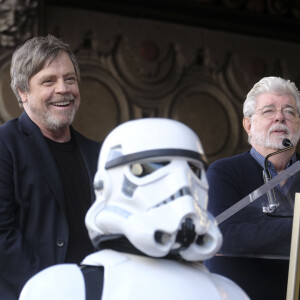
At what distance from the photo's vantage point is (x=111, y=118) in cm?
494

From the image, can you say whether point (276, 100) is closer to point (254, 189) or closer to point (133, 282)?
point (254, 189)

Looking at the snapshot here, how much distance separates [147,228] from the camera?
157cm

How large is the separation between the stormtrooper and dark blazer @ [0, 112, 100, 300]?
0.48 metres

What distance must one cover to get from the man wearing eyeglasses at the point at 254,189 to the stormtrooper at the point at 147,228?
0.49 metres

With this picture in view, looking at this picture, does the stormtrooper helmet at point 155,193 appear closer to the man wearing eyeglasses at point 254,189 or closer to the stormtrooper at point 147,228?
the stormtrooper at point 147,228

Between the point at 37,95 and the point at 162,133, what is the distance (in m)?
0.78

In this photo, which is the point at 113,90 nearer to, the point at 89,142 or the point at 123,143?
the point at 89,142

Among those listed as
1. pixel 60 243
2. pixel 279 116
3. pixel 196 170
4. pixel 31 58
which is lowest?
pixel 60 243

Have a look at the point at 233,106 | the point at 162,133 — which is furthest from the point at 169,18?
the point at 162,133

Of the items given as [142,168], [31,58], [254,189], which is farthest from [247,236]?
[31,58]

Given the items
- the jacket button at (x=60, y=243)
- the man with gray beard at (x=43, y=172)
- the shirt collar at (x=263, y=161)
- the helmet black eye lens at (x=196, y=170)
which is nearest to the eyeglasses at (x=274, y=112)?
the shirt collar at (x=263, y=161)

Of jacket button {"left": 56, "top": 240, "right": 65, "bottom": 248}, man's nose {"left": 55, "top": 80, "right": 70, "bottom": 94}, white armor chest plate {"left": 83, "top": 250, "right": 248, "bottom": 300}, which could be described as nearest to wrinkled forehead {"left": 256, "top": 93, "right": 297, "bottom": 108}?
man's nose {"left": 55, "top": 80, "right": 70, "bottom": 94}

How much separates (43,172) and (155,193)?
74 cm

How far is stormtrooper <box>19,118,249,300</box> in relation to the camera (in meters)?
1.60
